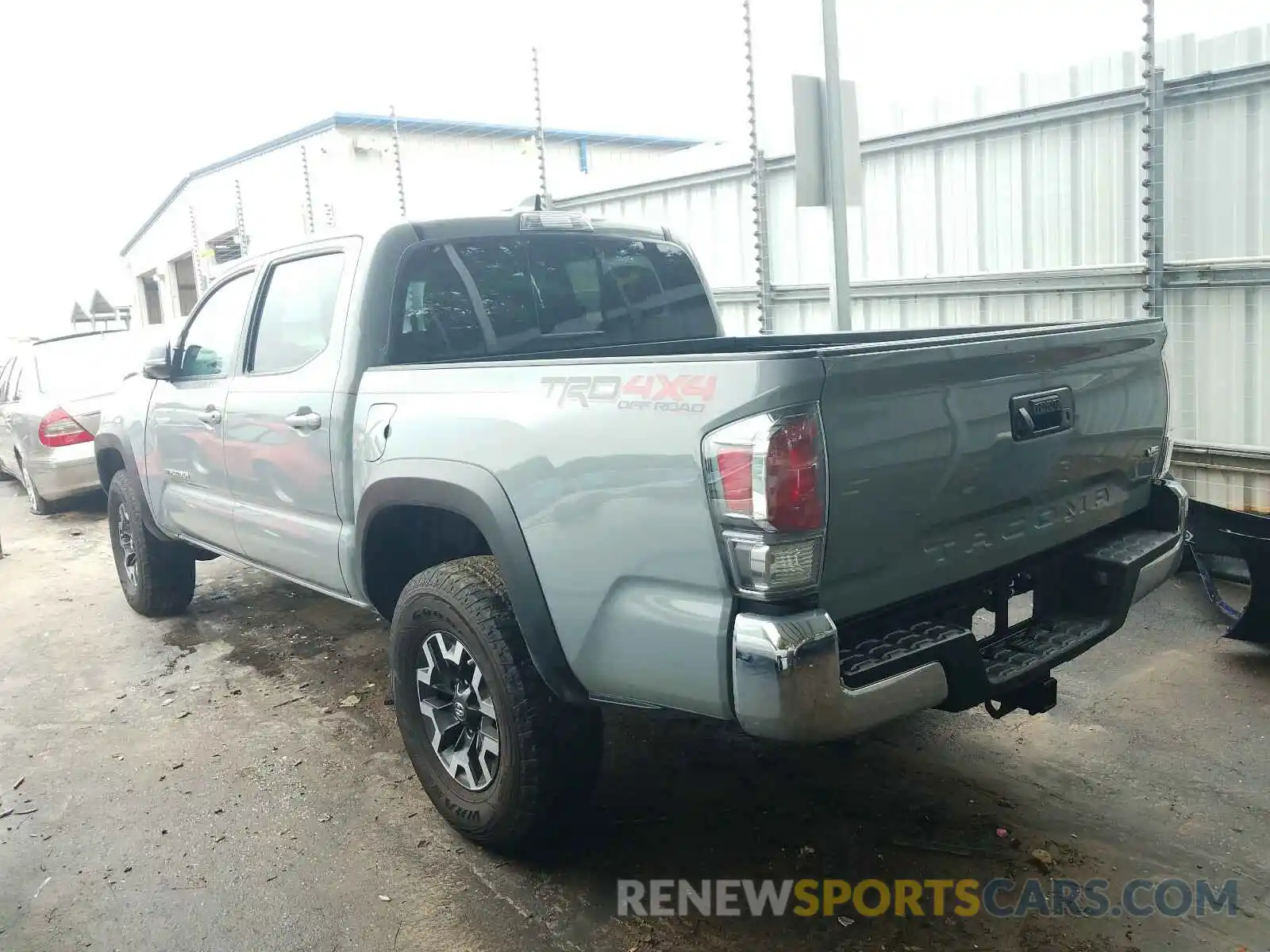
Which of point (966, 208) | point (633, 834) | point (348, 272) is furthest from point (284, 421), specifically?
point (966, 208)

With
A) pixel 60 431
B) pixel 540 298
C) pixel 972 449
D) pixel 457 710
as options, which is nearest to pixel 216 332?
pixel 540 298

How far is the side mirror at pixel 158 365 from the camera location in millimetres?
5109

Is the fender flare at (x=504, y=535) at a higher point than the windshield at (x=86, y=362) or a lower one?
lower

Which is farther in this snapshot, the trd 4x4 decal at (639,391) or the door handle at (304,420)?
the door handle at (304,420)

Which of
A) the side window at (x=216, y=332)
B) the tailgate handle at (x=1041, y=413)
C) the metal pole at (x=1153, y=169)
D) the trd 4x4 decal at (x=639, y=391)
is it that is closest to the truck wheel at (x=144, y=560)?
the side window at (x=216, y=332)

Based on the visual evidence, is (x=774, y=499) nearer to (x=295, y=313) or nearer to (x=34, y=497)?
(x=295, y=313)

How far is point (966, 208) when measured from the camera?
7051 mm

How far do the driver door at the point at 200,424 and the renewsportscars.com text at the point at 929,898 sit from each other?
269 cm

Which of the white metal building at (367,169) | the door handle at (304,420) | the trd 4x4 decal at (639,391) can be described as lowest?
the door handle at (304,420)

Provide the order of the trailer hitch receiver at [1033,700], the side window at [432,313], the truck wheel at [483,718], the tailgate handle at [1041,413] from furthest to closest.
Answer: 1. the side window at [432,313]
2. the trailer hitch receiver at [1033,700]
3. the truck wheel at [483,718]
4. the tailgate handle at [1041,413]

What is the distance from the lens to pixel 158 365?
511 centimetres

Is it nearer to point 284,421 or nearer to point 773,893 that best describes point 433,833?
point 773,893

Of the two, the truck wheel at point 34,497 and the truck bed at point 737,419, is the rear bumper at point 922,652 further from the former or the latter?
the truck wheel at point 34,497

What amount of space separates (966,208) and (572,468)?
5.21 meters
